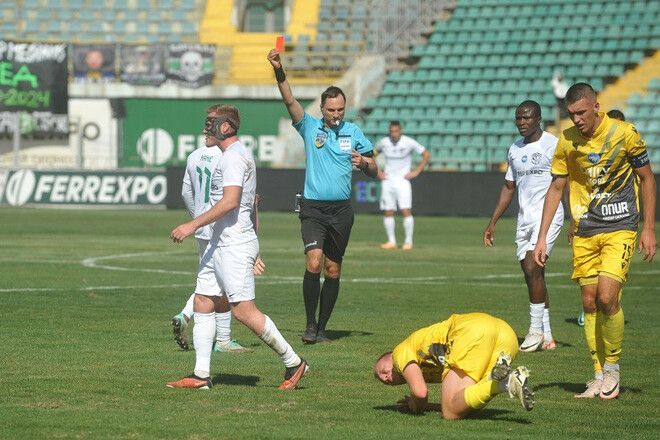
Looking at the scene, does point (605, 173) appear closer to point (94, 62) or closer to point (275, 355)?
point (275, 355)

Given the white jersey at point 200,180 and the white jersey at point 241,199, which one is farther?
the white jersey at point 200,180

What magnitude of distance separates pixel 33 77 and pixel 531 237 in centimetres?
3086

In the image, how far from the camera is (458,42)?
144ft

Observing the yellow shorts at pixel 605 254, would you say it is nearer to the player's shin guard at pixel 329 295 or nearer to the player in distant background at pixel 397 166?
the player's shin guard at pixel 329 295

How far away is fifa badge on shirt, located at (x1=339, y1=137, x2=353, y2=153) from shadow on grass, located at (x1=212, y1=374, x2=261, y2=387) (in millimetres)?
3047

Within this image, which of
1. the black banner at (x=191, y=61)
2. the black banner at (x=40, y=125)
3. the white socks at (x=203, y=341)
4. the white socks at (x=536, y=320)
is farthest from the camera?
the black banner at (x=40, y=125)

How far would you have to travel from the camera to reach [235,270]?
8609mm

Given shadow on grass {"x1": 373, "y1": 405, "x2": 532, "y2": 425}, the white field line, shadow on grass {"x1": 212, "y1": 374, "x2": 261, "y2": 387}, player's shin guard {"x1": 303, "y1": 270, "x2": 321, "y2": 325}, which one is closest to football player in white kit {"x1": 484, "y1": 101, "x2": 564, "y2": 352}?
player's shin guard {"x1": 303, "y1": 270, "x2": 321, "y2": 325}

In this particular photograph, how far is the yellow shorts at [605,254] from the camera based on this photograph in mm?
8727

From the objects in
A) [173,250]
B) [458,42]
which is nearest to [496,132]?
[458,42]

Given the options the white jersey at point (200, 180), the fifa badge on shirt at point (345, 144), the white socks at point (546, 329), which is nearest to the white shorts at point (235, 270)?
the white jersey at point (200, 180)

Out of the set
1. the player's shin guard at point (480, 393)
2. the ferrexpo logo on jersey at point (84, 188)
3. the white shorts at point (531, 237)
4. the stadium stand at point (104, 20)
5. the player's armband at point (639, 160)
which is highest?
the stadium stand at point (104, 20)

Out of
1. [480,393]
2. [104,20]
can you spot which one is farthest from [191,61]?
[480,393]

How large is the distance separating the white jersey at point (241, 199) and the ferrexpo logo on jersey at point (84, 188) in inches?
1144
